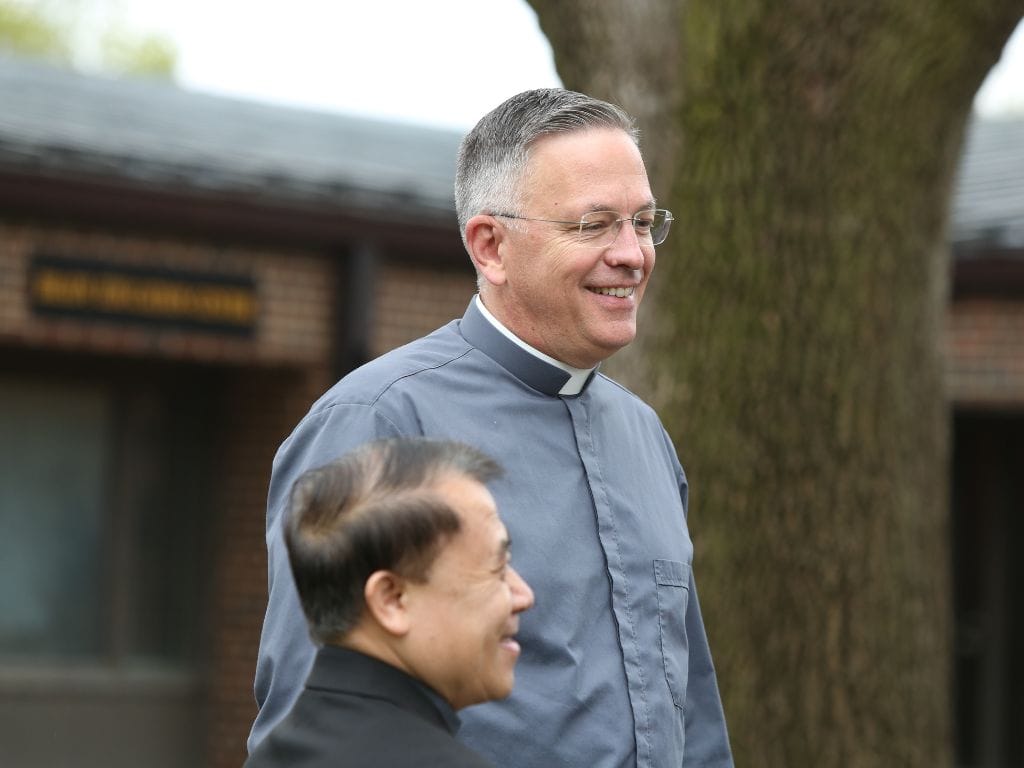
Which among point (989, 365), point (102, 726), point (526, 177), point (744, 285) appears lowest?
point (102, 726)

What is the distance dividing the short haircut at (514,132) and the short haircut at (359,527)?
2.96 feet

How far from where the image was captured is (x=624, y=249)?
116 inches

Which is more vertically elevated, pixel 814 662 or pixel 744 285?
pixel 744 285

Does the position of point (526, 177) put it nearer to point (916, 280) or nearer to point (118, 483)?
point (916, 280)

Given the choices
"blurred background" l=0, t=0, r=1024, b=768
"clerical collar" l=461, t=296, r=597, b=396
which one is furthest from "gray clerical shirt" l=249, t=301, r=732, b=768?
"blurred background" l=0, t=0, r=1024, b=768

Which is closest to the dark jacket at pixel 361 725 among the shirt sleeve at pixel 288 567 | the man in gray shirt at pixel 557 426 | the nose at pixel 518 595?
the nose at pixel 518 595

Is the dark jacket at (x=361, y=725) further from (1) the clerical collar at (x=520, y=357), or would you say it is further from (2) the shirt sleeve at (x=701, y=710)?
(2) the shirt sleeve at (x=701, y=710)

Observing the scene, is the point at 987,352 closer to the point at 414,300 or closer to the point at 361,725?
the point at 414,300

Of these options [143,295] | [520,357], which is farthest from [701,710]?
[143,295]

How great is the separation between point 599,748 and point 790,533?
231 cm

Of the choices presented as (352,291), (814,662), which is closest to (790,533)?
(814,662)

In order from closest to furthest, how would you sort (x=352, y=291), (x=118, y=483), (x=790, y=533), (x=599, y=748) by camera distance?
1. (x=599, y=748)
2. (x=790, y=533)
3. (x=352, y=291)
4. (x=118, y=483)

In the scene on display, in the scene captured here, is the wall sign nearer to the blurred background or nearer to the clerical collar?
the blurred background

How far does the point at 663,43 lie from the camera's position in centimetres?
523
